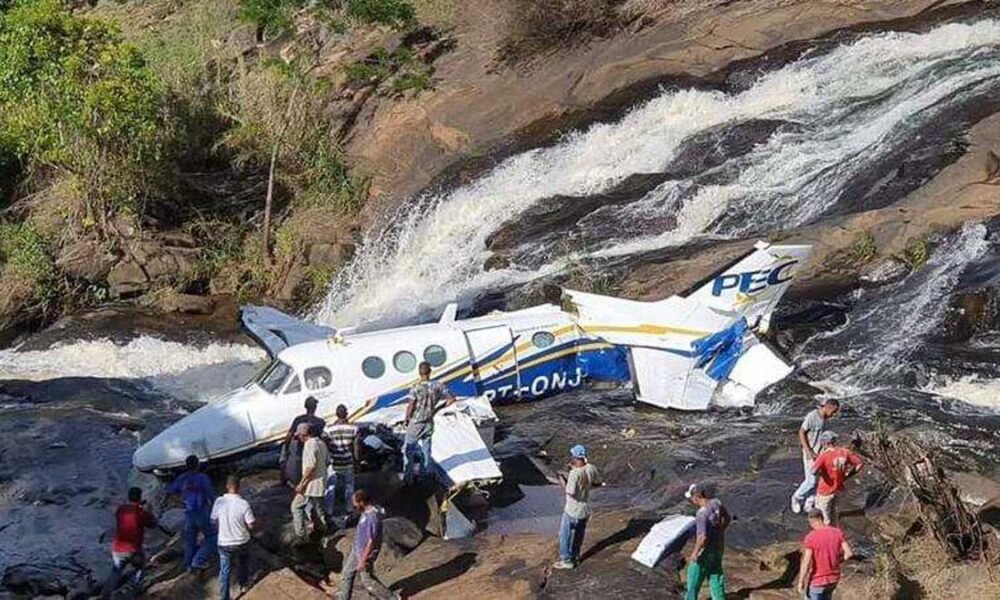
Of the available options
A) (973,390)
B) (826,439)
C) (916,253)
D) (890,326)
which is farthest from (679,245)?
Result: (826,439)

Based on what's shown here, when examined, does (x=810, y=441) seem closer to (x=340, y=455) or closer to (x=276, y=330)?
(x=340, y=455)

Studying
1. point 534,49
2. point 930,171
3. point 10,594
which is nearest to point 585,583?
point 10,594

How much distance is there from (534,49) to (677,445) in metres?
19.7

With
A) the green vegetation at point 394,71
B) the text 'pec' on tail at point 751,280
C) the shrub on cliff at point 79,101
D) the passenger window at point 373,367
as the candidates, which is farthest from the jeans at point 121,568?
the green vegetation at point 394,71

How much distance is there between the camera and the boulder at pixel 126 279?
90.9 ft

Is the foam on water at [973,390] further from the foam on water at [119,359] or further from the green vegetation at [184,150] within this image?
the green vegetation at [184,150]

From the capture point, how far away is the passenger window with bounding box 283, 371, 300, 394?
16.5 metres

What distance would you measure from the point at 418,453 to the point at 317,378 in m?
2.36

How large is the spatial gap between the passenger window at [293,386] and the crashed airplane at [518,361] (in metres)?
0.01

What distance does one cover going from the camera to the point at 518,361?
18281 millimetres

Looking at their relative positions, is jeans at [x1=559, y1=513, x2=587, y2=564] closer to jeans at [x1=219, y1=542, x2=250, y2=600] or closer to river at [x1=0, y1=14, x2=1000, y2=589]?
river at [x1=0, y1=14, x2=1000, y2=589]

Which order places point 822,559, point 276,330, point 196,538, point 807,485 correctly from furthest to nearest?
1. point 276,330
2. point 807,485
3. point 196,538
4. point 822,559

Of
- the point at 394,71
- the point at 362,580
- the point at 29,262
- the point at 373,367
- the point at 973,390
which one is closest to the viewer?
the point at 362,580

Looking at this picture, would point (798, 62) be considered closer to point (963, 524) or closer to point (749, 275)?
point (749, 275)
